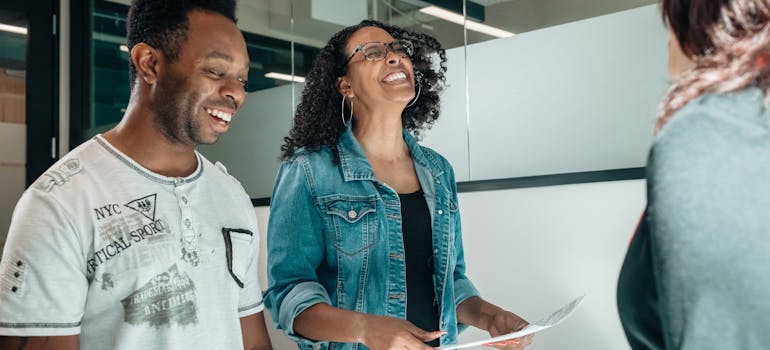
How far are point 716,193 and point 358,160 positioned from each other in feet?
3.57

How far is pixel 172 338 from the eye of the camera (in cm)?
115

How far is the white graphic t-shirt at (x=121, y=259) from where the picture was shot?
105 centimetres

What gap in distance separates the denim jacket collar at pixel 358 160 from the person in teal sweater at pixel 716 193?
99 cm

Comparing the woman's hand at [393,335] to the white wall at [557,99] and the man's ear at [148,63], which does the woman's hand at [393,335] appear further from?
the white wall at [557,99]

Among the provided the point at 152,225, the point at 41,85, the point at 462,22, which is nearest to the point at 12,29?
the point at 41,85

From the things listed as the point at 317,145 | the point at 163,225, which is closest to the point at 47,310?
the point at 163,225

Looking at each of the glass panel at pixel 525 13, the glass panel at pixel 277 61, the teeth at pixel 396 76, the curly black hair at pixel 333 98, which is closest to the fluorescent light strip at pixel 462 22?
the glass panel at pixel 525 13

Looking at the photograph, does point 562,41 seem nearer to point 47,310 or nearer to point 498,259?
point 498,259

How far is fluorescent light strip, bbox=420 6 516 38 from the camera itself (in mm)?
2637

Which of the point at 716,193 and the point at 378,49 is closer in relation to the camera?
the point at 716,193

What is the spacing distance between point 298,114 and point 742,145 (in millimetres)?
1343

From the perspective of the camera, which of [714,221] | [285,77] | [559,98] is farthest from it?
[285,77]

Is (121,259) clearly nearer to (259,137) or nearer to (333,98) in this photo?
(333,98)

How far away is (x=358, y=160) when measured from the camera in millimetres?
1607
